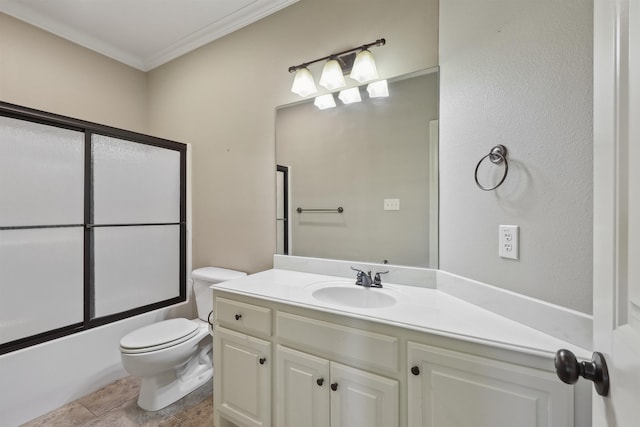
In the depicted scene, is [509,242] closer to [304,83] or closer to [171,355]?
[304,83]

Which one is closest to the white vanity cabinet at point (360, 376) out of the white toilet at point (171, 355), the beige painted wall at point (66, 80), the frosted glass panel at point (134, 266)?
the white toilet at point (171, 355)

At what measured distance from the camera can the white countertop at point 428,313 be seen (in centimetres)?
84

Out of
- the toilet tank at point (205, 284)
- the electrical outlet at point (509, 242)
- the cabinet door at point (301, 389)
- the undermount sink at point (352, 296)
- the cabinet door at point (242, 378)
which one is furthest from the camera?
the toilet tank at point (205, 284)

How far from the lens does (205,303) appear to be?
2082 mm

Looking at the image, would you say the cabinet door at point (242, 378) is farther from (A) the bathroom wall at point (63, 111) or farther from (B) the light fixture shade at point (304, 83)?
(B) the light fixture shade at point (304, 83)

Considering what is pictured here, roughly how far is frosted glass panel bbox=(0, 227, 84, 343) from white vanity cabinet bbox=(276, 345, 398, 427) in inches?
57.7

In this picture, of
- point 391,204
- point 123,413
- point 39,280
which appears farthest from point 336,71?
point 123,413

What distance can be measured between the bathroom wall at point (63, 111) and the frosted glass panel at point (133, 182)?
2.23 feet

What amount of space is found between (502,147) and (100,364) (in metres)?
2.75

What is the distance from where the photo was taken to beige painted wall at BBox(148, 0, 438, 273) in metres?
1.55

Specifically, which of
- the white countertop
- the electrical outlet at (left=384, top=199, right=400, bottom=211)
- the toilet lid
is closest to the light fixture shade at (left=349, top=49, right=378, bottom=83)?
the electrical outlet at (left=384, top=199, right=400, bottom=211)

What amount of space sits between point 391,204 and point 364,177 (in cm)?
23

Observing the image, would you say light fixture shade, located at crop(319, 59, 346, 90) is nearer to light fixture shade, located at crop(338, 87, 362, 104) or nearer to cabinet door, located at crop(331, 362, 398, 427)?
light fixture shade, located at crop(338, 87, 362, 104)

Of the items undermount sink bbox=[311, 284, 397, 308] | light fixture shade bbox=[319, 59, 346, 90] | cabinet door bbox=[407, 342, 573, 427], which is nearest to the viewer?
cabinet door bbox=[407, 342, 573, 427]
